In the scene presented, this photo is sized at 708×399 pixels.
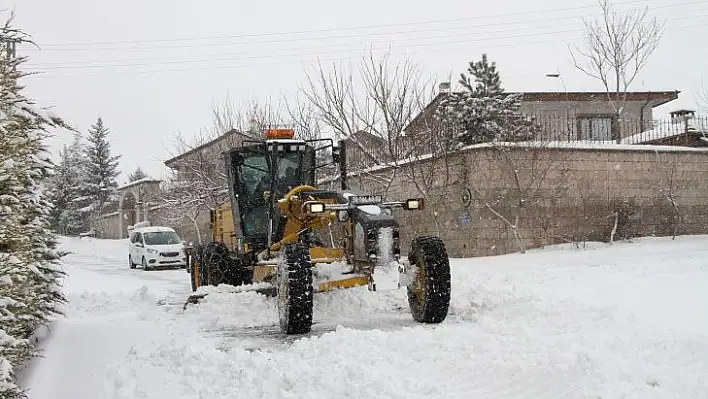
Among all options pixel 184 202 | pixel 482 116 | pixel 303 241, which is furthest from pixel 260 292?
pixel 184 202

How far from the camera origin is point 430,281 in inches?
300

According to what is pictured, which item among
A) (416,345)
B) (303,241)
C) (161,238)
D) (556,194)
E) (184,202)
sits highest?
(184,202)

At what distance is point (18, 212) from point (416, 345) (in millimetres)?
3470

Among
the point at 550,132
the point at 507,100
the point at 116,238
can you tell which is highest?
the point at 507,100

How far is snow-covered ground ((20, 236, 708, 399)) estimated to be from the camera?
4.78m

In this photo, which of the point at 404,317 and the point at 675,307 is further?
the point at 404,317

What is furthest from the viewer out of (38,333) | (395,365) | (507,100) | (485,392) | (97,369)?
(507,100)

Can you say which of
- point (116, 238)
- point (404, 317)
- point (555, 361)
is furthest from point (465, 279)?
point (116, 238)

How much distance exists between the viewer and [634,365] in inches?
189

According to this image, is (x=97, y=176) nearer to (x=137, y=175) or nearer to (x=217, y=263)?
(x=137, y=175)

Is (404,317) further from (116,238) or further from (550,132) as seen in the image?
(116,238)

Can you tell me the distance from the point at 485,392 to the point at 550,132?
493 inches

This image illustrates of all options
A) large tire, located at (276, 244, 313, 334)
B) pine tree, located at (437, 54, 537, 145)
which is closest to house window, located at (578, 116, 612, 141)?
pine tree, located at (437, 54, 537, 145)

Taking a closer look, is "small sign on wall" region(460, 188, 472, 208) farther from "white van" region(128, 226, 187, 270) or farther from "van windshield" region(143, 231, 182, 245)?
"van windshield" region(143, 231, 182, 245)
